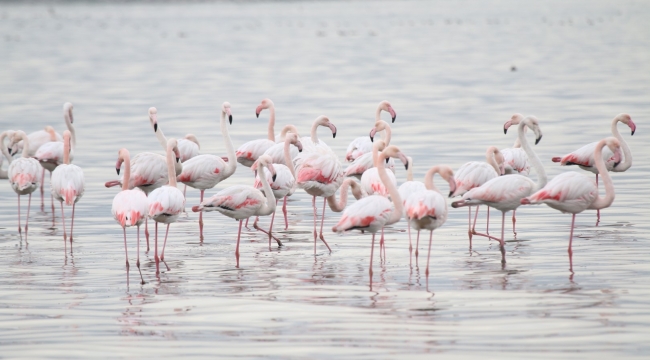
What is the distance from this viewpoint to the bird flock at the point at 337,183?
8.59 m

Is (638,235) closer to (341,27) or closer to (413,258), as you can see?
(413,258)

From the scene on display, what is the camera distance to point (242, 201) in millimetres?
9289

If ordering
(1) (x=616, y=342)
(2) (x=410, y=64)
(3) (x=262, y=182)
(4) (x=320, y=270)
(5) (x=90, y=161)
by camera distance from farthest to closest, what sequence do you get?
(2) (x=410, y=64), (5) (x=90, y=161), (3) (x=262, y=182), (4) (x=320, y=270), (1) (x=616, y=342)

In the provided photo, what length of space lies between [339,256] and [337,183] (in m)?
0.96

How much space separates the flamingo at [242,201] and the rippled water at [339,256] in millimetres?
450

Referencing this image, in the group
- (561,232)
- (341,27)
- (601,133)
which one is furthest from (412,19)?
(561,232)

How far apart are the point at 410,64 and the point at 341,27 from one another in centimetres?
2568

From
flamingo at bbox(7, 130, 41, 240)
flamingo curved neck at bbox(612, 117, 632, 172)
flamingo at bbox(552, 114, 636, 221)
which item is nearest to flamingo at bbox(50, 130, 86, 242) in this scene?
flamingo at bbox(7, 130, 41, 240)

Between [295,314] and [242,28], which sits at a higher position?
[242,28]

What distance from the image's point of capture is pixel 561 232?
1020 centimetres

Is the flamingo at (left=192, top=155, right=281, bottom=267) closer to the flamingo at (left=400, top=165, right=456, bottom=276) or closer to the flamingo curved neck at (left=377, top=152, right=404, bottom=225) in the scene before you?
the flamingo curved neck at (left=377, top=152, right=404, bottom=225)

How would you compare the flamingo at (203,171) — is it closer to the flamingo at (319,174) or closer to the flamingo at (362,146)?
the flamingo at (319,174)

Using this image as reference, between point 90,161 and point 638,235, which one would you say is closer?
point 638,235

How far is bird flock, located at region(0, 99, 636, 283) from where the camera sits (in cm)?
859
